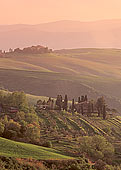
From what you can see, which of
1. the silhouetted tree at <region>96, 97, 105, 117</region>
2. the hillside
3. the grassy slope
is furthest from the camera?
the hillside

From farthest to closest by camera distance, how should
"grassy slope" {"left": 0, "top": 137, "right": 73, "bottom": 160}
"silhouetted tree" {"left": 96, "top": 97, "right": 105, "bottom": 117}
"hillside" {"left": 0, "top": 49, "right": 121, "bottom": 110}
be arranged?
"hillside" {"left": 0, "top": 49, "right": 121, "bottom": 110}
"silhouetted tree" {"left": 96, "top": 97, "right": 105, "bottom": 117}
"grassy slope" {"left": 0, "top": 137, "right": 73, "bottom": 160}

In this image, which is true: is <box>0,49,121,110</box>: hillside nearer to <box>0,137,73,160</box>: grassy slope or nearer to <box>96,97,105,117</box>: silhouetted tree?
<box>96,97,105,117</box>: silhouetted tree

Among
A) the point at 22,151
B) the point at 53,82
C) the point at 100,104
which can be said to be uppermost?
the point at 22,151

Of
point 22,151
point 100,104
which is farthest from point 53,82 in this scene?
point 22,151

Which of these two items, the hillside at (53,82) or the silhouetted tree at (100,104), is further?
the hillside at (53,82)

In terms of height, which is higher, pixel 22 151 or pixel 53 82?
pixel 22 151

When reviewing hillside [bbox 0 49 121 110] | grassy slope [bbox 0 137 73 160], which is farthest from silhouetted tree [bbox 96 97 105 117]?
hillside [bbox 0 49 121 110]

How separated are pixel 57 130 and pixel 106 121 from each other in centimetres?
1488

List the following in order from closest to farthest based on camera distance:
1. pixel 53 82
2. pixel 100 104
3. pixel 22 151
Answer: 1. pixel 22 151
2. pixel 100 104
3. pixel 53 82

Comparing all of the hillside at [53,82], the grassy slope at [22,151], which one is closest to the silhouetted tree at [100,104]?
the grassy slope at [22,151]

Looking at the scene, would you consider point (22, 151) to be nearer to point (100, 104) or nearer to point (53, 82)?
point (100, 104)

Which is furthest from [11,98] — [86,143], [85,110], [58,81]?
[58,81]

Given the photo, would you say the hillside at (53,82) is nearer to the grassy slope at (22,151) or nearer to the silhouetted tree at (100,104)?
the silhouetted tree at (100,104)

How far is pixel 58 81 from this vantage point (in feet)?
542
